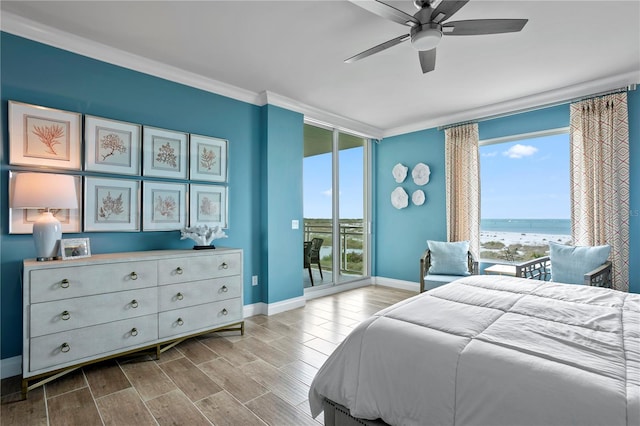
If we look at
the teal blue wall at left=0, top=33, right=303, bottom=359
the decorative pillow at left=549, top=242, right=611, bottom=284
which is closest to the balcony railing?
the teal blue wall at left=0, top=33, right=303, bottom=359

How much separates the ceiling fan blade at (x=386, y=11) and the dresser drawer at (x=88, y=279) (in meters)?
2.49

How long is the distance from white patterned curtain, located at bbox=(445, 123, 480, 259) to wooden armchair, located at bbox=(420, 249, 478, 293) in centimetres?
20

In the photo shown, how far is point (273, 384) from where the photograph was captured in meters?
2.26

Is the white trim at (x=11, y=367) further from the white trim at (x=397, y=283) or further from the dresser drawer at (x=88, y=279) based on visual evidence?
the white trim at (x=397, y=283)

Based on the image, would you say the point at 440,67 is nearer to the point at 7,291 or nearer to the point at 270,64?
the point at 270,64

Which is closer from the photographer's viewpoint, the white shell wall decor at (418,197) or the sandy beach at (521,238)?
the sandy beach at (521,238)

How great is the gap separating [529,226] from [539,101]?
63.5 inches

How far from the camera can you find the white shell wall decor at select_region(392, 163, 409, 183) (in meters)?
5.28

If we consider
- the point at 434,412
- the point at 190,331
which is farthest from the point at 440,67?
the point at 190,331

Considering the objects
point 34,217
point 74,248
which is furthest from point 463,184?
point 34,217

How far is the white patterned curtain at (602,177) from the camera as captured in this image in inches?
132

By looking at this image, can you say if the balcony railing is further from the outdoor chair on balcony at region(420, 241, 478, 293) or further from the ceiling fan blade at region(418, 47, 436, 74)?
the ceiling fan blade at region(418, 47, 436, 74)

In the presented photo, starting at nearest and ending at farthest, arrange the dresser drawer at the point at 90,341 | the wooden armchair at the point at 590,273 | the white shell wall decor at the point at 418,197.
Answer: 1. the dresser drawer at the point at 90,341
2. the wooden armchair at the point at 590,273
3. the white shell wall decor at the point at 418,197

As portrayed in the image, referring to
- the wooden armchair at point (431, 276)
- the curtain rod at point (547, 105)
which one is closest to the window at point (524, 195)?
the curtain rod at point (547, 105)
